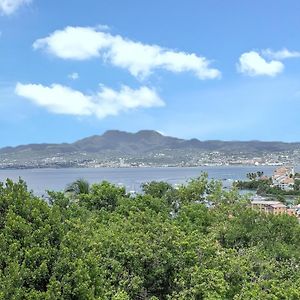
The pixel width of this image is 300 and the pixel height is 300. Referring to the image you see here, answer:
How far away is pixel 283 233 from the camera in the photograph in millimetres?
21750

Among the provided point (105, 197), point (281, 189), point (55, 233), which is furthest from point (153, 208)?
point (281, 189)

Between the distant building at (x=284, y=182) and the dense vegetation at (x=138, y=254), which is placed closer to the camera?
the dense vegetation at (x=138, y=254)

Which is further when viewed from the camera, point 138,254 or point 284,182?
point 284,182

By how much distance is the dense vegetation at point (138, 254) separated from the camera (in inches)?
440

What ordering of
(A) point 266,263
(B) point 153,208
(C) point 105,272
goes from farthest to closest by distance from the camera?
(B) point 153,208 → (A) point 266,263 → (C) point 105,272

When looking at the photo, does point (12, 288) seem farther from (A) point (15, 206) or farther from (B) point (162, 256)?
(B) point (162, 256)

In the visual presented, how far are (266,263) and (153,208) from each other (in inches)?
341

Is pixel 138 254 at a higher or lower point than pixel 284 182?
higher

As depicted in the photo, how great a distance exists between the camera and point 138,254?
49.7 feet

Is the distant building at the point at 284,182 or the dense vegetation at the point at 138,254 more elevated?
the dense vegetation at the point at 138,254

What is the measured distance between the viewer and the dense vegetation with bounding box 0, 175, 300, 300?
11164 millimetres

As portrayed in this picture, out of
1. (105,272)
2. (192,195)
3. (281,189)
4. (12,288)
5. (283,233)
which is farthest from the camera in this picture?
(281,189)

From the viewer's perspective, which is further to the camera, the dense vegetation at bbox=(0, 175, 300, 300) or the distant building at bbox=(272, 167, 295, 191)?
the distant building at bbox=(272, 167, 295, 191)

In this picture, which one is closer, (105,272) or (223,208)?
(105,272)
